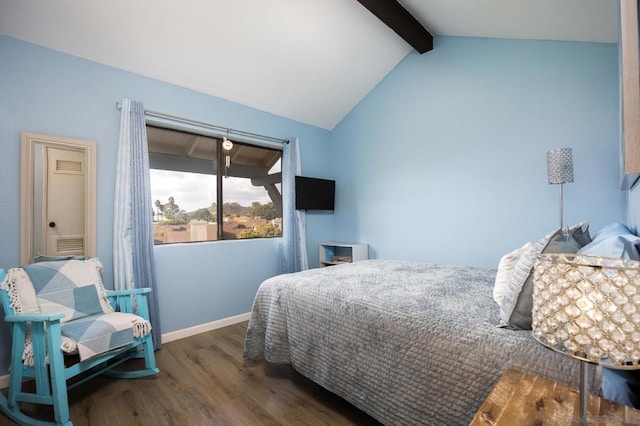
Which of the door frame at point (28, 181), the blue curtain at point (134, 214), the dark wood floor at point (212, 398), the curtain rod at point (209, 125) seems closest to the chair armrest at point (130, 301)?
the blue curtain at point (134, 214)

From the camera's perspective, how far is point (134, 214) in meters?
2.53

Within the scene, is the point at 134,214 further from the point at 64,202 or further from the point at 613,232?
the point at 613,232

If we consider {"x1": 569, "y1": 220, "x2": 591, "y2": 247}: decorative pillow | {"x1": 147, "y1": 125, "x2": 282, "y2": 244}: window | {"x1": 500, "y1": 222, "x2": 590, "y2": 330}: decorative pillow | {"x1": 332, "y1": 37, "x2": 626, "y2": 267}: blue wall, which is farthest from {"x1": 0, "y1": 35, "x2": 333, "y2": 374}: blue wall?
{"x1": 569, "y1": 220, "x2": 591, "y2": 247}: decorative pillow

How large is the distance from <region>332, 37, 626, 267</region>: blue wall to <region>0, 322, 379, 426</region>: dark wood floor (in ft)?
6.84

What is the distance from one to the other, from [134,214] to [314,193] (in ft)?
6.97

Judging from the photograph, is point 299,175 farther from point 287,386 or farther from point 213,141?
point 287,386

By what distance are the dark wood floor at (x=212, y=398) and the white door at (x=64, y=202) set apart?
1.06m

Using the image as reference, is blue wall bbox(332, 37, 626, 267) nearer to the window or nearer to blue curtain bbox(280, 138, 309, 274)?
blue curtain bbox(280, 138, 309, 274)

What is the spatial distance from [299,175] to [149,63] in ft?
6.36

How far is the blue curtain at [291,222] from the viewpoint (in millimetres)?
3639

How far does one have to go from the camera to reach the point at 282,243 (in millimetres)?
3678

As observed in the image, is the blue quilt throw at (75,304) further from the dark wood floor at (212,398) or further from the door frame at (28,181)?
the dark wood floor at (212,398)

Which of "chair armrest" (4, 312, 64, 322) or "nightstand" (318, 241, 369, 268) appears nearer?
"chair armrest" (4, 312, 64, 322)

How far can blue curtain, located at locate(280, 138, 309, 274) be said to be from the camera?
11.9 feet
